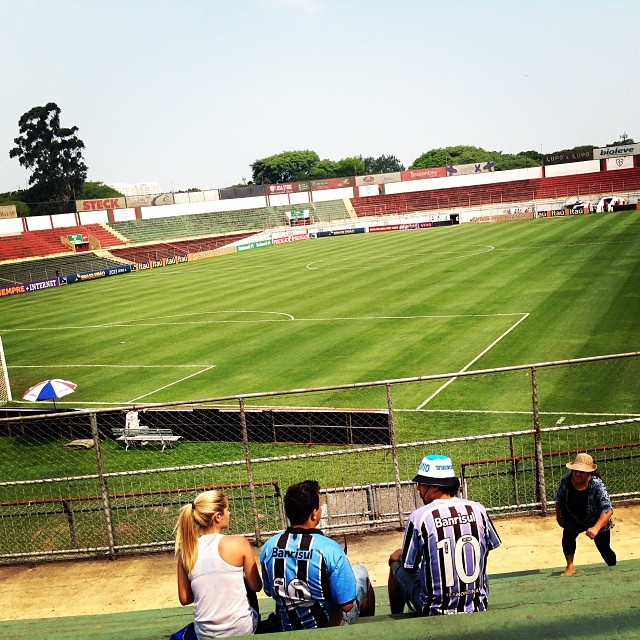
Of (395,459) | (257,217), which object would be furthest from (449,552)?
(257,217)

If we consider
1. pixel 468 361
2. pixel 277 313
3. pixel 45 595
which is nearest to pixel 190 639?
pixel 45 595

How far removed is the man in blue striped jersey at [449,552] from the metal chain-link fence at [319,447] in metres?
5.47

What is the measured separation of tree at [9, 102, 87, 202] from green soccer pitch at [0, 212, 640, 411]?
84111 mm

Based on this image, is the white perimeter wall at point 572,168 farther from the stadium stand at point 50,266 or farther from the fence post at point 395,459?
the fence post at point 395,459

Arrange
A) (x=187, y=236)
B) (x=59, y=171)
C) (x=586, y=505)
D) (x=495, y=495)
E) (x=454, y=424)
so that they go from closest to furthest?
(x=586, y=505) < (x=495, y=495) < (x=454, y=424) < (x=187, y=236) < (x=59, y=171)

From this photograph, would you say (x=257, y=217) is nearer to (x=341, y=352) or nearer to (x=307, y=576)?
(x=341, y=352)

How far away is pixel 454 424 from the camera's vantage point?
16.8 meters

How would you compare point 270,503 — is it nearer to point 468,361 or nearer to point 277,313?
point 468,361

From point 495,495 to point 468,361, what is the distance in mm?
10081

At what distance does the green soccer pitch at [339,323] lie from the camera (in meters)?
22.4

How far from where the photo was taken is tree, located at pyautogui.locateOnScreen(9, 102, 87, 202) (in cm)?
13075

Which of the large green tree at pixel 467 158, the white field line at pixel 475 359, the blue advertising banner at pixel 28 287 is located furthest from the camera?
the large green tree at pixel 467 158

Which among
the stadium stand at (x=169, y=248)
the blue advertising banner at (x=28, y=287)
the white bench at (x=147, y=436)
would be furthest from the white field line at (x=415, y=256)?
the white bench at (x=147, y=436)

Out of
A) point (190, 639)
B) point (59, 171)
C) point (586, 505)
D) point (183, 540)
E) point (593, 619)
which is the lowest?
point (586, 505)
